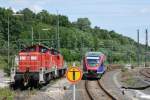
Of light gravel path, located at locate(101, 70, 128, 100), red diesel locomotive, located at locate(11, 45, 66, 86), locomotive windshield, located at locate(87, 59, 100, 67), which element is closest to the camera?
light gravel path, located at locate(101, 70, 128, 100)

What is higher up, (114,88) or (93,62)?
(93,62)

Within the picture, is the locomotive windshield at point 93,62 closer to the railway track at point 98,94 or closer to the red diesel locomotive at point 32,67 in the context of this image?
the red diesel locomotive at point 32,67

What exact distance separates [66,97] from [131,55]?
4773 inches

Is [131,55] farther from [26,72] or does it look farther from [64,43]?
[26,72]

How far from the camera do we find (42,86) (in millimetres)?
38094

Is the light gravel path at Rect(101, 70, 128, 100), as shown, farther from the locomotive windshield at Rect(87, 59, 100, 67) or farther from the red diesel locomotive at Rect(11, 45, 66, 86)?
the red diesel locomotive at Rect(11, 45, 66, 86)

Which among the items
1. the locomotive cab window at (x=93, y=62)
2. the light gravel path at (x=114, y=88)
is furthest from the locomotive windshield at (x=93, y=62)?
the light gravel path at (x=114, y=88)

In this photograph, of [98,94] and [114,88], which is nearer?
[98,94]

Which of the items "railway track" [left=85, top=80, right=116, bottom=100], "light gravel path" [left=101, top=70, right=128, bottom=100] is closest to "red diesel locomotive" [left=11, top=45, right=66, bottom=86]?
"railway track" [left=85, top=80, right=116, bottom=100]

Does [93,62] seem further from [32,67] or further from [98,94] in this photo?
[98,94]

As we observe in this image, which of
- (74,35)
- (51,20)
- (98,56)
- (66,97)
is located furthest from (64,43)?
(66,97)

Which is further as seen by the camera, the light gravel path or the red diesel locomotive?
the red diesel locomotive

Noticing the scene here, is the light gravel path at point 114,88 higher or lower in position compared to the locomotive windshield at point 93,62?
lower

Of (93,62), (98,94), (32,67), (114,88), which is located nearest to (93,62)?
(93,62)
